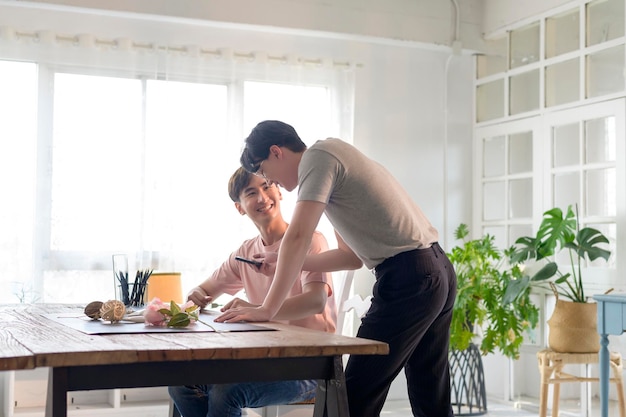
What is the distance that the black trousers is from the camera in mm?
2203

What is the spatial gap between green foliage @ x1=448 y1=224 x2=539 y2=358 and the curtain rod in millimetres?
1440

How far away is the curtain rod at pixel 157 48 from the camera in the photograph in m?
4.54

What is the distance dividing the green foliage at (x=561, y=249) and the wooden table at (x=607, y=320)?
74 centimetres

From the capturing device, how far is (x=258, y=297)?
2.93 m

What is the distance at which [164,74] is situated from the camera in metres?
4.75

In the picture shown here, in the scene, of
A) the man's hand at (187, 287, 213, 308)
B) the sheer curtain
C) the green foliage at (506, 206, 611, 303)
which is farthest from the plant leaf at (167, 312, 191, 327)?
the green foliage at (506, 206, 611, 303)

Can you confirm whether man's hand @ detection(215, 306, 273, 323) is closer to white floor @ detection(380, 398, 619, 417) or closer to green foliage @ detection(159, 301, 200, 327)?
green foliage @ detection(159, 301, 200, 327)

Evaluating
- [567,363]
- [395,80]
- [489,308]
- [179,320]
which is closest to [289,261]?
A: [179,320]

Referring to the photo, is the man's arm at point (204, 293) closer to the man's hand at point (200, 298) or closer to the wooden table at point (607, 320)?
the man's hand at point (200, 298)

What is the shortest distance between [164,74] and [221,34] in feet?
1.52

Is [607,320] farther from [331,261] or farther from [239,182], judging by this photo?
[239,182]

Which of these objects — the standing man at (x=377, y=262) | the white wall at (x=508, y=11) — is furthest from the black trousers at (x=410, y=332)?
the white wall at (x=508, y=11)

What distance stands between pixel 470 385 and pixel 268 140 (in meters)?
2.93

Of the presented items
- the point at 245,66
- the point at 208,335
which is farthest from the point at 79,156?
the point at 208,335
